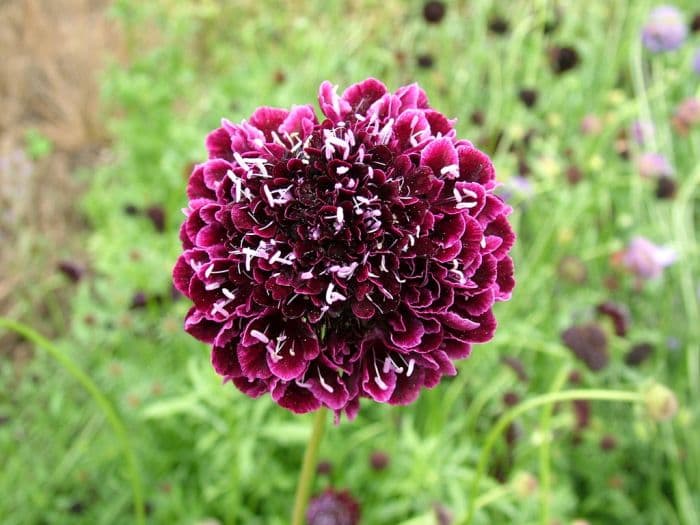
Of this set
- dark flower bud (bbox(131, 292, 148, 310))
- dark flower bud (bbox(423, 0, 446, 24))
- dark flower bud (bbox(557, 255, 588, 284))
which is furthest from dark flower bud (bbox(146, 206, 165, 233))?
dark flower bud (bbox(557, 255, 588, 284))

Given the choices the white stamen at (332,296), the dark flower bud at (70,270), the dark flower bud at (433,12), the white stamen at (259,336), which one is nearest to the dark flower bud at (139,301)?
the dark flower bud at (70,270)

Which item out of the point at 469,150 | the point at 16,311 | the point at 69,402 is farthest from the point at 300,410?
the point at 16,311

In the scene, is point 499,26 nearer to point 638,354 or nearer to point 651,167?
point 651,167

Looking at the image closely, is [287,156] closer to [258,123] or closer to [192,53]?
[258,123]

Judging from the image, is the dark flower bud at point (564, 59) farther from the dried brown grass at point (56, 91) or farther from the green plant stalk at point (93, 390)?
the dried brown grass at point (56, 91)

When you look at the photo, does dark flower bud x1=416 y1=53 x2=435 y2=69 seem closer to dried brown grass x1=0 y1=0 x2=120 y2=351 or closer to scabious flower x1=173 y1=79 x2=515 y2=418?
scabious flower x1=173 y1=79 x2=515 y2=418

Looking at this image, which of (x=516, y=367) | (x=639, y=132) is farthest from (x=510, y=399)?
(x=639, y=132)
